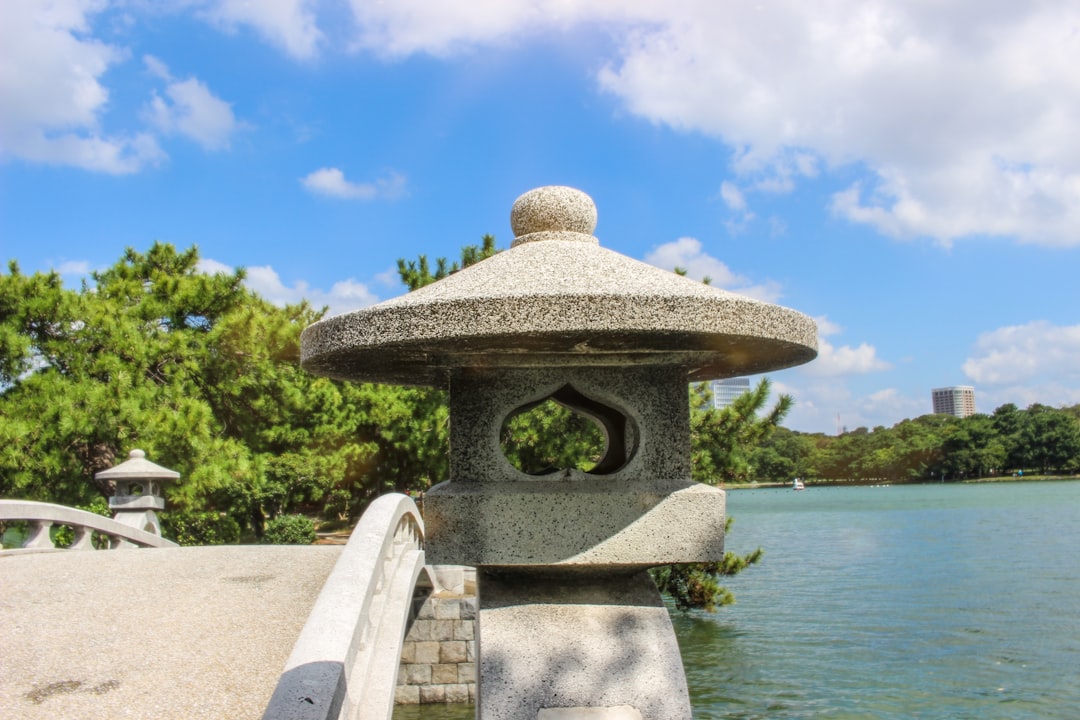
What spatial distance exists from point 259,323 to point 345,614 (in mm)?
11047

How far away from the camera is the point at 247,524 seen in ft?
55.8

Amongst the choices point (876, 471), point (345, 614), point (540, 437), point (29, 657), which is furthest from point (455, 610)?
point (876, 471)

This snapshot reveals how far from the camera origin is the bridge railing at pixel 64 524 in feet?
30.4

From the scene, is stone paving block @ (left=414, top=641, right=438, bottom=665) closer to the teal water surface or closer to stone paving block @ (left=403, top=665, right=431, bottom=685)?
stone paving block @ (left=403, top=665, right=431, bottom=685)

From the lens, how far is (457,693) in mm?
10062

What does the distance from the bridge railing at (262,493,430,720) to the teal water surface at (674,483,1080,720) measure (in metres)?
4.75

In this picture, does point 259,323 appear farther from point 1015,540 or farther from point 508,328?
point 1015,540

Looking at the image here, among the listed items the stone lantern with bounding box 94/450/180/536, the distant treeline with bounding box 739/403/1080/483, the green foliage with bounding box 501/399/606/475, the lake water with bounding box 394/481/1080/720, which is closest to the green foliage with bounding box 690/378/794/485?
the green foliage with bounding box 501/399/606/475

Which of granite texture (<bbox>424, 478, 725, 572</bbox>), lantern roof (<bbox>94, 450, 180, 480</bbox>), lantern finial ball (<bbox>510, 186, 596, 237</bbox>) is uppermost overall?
lantern finial ball (<bbox>510, 186, 596, 237</bbox>)

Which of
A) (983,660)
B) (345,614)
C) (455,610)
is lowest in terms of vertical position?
(983,660)

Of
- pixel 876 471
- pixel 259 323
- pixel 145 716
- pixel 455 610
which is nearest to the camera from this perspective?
pixel 145 716

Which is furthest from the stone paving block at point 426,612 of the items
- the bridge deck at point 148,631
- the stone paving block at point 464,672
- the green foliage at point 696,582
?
the green foliage at point 696,582

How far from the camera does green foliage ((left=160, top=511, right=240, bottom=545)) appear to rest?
1486cm

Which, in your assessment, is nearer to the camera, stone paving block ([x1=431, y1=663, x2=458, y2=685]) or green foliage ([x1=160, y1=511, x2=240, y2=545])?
stone paving block ([x1=431, y1=663, x2=458, y2=685])
